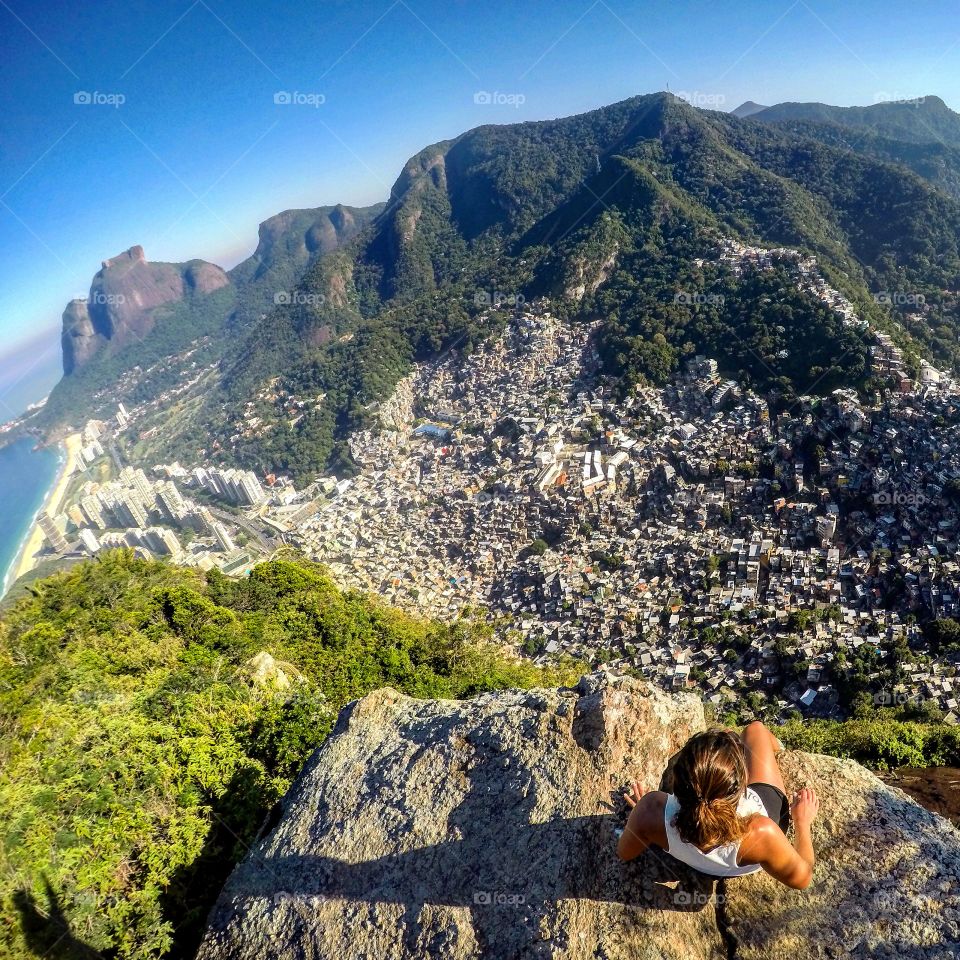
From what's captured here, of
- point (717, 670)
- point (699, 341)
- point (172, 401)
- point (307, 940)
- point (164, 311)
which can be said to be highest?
point (164, 311)

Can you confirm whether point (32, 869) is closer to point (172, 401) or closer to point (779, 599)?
point (779, 599)

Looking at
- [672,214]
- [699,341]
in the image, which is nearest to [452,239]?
[672,214]

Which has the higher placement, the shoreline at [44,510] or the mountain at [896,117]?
the mountain at [896,117]

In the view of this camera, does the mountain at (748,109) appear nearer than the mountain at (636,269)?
No

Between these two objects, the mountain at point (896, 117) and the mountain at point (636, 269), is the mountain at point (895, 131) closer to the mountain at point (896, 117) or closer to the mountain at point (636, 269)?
the mountain at point (896, 117)

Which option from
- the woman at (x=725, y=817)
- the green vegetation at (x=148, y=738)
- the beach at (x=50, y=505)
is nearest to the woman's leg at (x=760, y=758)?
the woman at (x=725, y=817)

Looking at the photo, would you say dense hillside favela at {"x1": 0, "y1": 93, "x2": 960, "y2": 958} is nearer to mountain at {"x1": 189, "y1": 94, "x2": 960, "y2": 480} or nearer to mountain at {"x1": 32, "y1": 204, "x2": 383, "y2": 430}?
mountain at {"x1": 189, "y1": 94, "x2": 960, "y2": 480}
